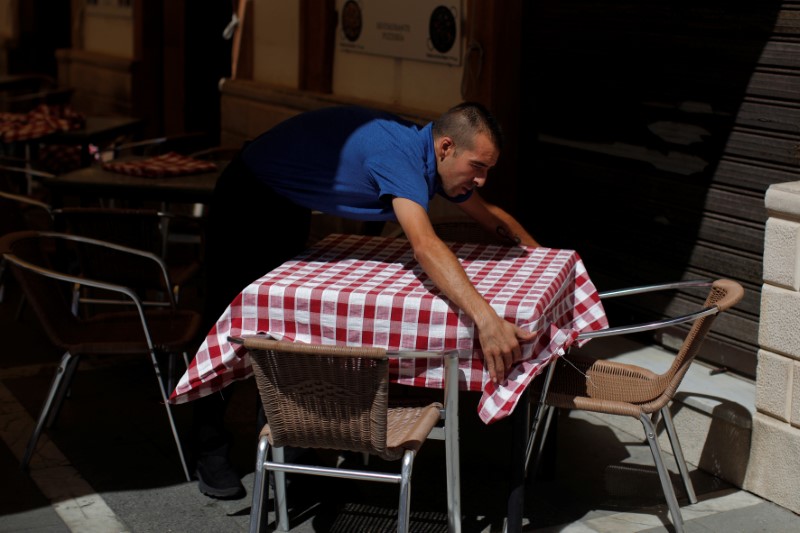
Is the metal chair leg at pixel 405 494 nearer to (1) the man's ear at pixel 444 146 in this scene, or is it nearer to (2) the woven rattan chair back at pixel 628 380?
(2) the woven rattan chair back at pixel 628 380

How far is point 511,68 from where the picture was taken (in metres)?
6.80

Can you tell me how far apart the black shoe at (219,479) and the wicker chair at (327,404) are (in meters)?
0.94

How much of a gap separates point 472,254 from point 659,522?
4.13 feet

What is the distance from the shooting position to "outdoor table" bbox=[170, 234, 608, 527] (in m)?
3.77

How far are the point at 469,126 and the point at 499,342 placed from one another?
31.6 inches

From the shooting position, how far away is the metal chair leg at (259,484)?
3.66 meters

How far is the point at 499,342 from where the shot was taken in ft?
11.9

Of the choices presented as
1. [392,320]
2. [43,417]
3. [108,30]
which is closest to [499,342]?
[392,320]

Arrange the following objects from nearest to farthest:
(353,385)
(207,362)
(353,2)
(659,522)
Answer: (353,385)
(207,362)
(659,522)
(353,2)

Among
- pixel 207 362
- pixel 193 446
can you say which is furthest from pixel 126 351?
pixel 207 362

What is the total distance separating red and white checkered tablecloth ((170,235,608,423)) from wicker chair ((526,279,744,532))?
33 cm

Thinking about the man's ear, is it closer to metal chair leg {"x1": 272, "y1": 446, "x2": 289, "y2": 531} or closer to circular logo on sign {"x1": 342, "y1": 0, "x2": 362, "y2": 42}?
metal chair leg {"x1": 272, "y1": 446, "x2": 289, "y2": 531}

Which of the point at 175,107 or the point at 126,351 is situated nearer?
the point at 126,351

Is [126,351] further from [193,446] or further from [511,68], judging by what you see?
[511,68]
